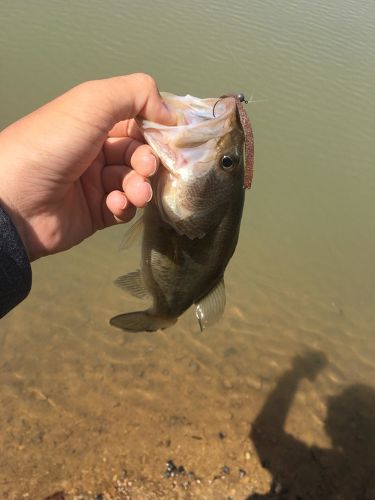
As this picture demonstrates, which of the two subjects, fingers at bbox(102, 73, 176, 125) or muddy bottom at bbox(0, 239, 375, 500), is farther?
muddy bottom at bbox(0, 239, 375, 500)

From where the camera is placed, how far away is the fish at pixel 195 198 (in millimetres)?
2242

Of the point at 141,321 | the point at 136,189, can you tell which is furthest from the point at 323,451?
the point at 136,189

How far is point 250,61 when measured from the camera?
11734 mm

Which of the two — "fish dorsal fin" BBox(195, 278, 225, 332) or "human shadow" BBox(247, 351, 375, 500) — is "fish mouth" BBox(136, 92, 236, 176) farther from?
"human shadow" BBox(247, 351, 375, 500)

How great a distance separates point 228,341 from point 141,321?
344cm

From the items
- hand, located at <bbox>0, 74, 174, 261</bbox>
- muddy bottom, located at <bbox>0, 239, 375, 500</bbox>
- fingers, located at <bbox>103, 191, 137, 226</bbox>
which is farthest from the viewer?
muddy bottom, located at <bbox>0, 239, 375, 500</bbox>

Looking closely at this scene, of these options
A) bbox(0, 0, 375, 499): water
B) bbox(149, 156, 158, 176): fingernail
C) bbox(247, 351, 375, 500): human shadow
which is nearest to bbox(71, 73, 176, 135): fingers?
bbox(149, 156, 158, 176): fingernail

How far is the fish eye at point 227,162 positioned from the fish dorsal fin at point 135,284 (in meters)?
0.77

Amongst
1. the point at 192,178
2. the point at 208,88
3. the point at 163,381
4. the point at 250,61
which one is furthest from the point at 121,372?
the point at 250,61

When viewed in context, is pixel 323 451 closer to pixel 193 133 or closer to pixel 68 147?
pixel 193 133

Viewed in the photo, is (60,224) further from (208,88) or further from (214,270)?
(208,88)

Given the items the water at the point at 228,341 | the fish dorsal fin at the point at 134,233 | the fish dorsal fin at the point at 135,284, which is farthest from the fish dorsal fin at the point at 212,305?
the water at the point at 228,341

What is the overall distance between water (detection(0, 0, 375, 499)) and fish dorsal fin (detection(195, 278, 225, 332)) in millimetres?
1819

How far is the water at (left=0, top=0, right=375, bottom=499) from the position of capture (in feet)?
14.8
